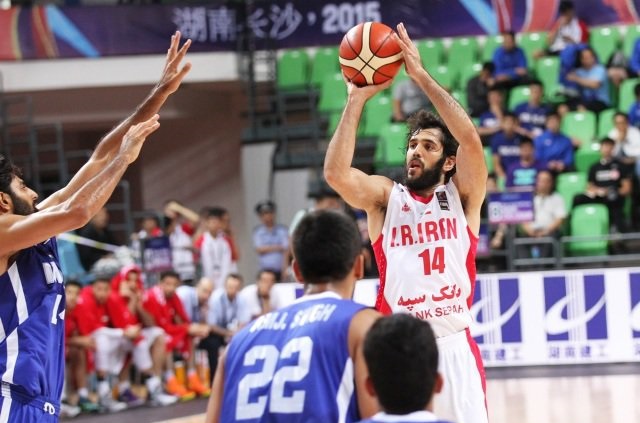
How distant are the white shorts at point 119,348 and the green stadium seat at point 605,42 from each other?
775 cm

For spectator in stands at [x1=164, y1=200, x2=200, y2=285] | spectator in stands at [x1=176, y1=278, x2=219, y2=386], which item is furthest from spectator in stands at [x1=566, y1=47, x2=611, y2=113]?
spectator in stands at [x1=176, y1=278, x2=219, y2=386]

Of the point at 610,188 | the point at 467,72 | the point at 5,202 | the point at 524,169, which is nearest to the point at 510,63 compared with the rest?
the point at 467,72

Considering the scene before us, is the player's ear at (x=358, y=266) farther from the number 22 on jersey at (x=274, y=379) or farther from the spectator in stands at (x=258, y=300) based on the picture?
the spectator in stands at (x=258, y=300)

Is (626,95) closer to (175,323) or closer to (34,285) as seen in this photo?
(175,323)

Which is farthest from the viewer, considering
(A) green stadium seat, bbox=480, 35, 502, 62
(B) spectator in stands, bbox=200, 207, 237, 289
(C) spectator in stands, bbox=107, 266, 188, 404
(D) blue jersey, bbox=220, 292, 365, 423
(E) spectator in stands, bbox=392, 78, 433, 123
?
(A) green stadium seat, bbox=480, 35, 502, 62

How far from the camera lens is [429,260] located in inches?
211

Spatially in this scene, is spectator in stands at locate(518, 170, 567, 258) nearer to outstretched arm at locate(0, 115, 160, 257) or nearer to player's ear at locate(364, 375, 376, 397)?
outstretched arm at locate(0, 115, 160, 257)

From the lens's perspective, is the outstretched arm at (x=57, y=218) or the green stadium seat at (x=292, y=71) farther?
the green stadium seat at (x=292, y=71)

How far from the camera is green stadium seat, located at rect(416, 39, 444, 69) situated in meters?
17.3

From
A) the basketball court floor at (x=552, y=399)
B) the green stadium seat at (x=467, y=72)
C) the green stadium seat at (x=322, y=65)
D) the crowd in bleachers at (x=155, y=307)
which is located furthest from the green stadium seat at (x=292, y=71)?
the basketball court floor at (x=552, y=399)

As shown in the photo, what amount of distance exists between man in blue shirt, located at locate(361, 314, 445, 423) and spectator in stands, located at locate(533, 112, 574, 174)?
1180cm

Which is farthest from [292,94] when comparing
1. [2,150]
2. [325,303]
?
[325,303]

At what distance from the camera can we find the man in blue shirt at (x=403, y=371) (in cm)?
318

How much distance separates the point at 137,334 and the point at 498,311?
408cm
